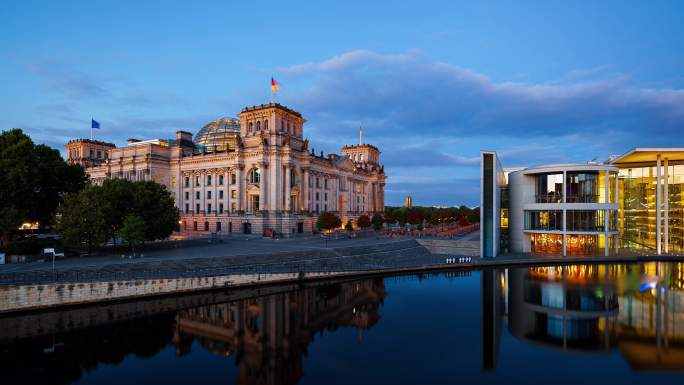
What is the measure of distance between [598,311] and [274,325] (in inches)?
1043

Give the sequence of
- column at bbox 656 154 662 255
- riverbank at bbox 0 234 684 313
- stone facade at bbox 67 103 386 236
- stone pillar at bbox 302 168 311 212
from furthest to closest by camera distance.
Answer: stone pillar at bbox 302 168 311 212
stone facade at bbox 67 103 386 236
column at bbox 656 154 662 255
riverbank at bbox 0 234 684 313

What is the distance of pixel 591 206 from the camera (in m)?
56.3

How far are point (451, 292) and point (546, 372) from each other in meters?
18.3

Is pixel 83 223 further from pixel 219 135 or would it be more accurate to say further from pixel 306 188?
pixel 219 135

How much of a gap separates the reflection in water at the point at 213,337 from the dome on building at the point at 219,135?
74777 mm

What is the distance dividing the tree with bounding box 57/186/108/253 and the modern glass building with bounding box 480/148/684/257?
51.6 meters

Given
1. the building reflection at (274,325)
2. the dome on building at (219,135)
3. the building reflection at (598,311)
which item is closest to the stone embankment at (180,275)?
the building reflection at (274,325)

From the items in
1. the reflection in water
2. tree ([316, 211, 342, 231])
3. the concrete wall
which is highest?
tree ([316, 211, 342, 231])

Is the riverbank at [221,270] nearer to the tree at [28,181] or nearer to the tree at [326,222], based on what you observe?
the tree at [28,181]

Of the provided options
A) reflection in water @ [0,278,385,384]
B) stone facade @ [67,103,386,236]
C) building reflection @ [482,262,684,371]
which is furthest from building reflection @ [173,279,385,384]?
stone facade @ [67,103,386,236]

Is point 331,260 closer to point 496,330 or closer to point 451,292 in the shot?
point 451,292

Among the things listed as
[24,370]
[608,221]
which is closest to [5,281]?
[24,370]

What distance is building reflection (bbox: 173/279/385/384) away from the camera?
22359 mm

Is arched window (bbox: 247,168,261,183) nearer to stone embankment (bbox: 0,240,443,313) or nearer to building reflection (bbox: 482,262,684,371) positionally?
stone embankment (bbox: 0,240,443,313)
